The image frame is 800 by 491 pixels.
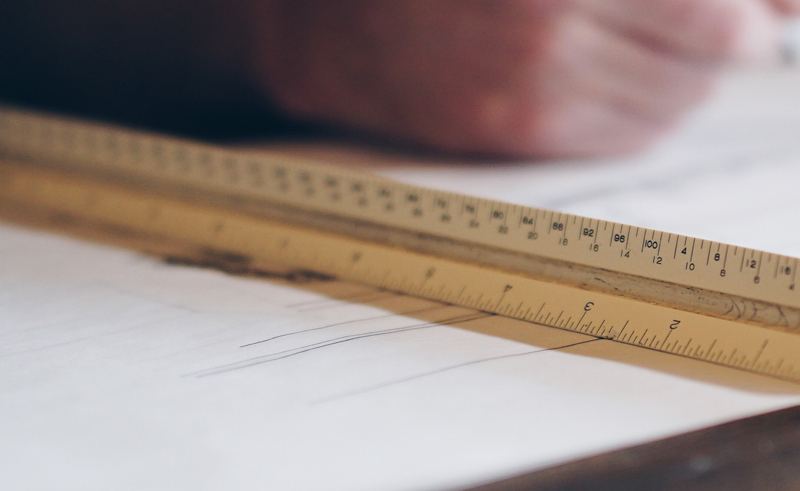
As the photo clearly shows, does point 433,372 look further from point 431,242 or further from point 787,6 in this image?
point 787,6

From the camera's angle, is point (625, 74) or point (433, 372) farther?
point (625, 74)

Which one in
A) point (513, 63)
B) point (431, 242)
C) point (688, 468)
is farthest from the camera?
point (513, 63)

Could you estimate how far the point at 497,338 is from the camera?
19.0 inches

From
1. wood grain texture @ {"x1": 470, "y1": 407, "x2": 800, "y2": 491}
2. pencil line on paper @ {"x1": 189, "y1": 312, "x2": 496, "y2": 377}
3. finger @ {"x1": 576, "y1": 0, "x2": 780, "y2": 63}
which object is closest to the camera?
wood grain texture @ {"x1": 470, "y1": 407, "x2": 800, "y2": 491}

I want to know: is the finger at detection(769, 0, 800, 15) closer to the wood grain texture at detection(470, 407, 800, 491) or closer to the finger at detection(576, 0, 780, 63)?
the finger at detection(576, 0, 780, 63)

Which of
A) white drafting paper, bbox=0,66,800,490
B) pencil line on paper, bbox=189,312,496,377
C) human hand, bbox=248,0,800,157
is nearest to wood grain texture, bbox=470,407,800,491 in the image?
A: white drafting paper, bbox=0,66,800,490

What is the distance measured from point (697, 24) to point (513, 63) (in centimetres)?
25

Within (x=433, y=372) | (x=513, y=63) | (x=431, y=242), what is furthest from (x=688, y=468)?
(x=513, y=63)

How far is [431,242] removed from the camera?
1.95 ft

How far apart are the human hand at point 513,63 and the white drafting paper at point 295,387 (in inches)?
14.0

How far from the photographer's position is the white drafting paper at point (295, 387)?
34 centimetres

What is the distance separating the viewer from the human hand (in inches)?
34.1

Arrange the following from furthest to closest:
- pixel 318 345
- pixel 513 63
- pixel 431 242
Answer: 1. pixel 513 63
2. pixel 431 242
3. pixel 318 345

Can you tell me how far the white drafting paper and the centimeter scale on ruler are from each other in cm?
2
